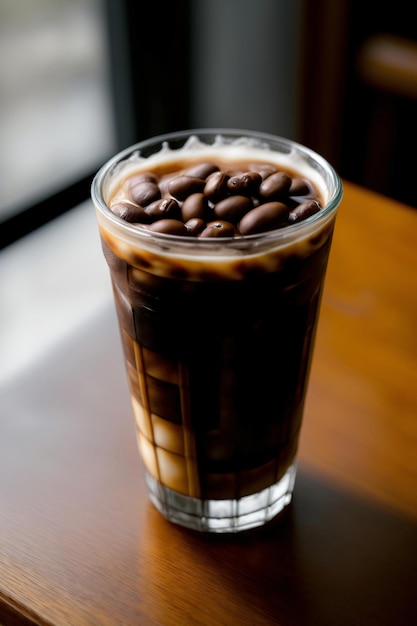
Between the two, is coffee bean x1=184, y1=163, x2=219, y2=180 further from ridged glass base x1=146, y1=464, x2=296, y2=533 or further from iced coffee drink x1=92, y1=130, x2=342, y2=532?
ridged glass base x1=146, y1=464, x2=296, y2=533

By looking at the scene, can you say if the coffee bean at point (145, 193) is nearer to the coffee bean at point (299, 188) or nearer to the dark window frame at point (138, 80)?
the coffee bean at point (299, 188)

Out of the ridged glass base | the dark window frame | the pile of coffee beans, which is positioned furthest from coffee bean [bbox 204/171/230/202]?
the dark window frame

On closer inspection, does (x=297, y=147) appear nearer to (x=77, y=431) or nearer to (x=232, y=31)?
(x=77, y=431)

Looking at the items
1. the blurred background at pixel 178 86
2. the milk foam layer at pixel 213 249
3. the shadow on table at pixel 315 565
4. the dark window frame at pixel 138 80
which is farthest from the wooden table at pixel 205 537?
the dark window frame at pixel 138 80

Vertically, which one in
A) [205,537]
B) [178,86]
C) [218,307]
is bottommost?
[178,86]

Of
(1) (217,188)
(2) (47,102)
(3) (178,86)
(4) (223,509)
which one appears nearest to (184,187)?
(1) (217,188)

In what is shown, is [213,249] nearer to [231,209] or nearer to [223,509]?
[231,209]
